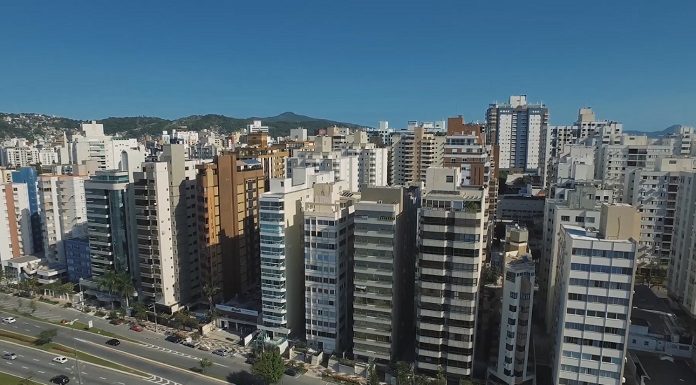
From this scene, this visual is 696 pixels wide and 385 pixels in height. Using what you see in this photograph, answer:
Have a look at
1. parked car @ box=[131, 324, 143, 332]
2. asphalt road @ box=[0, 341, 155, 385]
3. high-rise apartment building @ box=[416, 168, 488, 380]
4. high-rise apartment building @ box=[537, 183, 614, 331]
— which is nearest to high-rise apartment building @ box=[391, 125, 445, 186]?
high-rise apartment building @ box=[537, 183, 614, 331]

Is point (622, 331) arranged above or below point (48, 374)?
above

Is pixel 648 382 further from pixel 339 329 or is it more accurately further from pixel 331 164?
pixel 331 164

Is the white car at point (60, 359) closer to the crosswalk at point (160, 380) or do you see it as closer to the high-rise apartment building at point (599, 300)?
the crosswalk at point (160, 380)

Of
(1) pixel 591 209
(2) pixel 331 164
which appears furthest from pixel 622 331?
(2) pixel 331 164

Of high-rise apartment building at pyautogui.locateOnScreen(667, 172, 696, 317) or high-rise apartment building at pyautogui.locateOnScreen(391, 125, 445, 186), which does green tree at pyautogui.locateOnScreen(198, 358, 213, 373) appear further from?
high-rise apartment building at pyautogui.locateOnScreen(391, 125, 445, 186)

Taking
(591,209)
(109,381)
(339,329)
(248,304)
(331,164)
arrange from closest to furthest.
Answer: (109,381), (339,329), (591,209), (248,304), (331,164)

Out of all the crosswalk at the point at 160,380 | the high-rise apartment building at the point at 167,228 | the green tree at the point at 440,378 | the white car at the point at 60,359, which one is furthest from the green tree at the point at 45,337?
the green tree at the point at 440,378

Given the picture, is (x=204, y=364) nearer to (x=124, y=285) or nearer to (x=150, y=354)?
(x=150, y=354)
